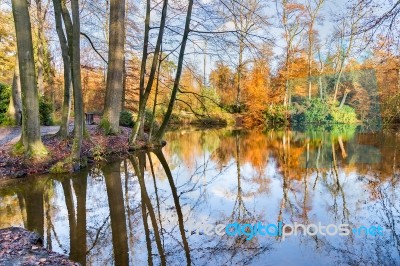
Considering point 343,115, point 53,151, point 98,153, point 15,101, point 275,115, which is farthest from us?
point 343,115

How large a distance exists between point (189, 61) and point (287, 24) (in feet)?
54.6

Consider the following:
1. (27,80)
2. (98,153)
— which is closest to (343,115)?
(98,153)

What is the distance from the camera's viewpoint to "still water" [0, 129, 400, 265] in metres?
3.57

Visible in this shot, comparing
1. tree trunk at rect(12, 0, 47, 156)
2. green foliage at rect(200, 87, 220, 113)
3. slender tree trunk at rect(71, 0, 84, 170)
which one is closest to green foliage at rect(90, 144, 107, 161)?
slender tree trunk at rect(71, 0, 84, 170)

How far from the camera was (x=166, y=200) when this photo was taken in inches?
224

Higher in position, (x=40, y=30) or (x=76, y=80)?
(x=40, y=30)

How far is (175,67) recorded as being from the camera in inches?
563

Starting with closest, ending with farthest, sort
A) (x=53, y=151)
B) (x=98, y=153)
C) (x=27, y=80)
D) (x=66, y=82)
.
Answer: (x=27, y=80) < (x=53, y=151) < (x=98, y=153) < (x=66, y=82)

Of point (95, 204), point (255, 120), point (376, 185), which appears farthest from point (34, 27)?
point (255, 120)

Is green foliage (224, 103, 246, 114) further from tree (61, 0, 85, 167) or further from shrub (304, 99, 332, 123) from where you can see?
tree (61, 0, 85, 167)

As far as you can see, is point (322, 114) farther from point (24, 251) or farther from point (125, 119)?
point (24, 251)

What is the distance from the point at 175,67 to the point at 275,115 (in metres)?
14.9

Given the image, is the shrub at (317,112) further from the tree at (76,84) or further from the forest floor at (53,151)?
the tree at (76,84)

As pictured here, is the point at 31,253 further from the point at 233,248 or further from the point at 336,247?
the point at 336,247
